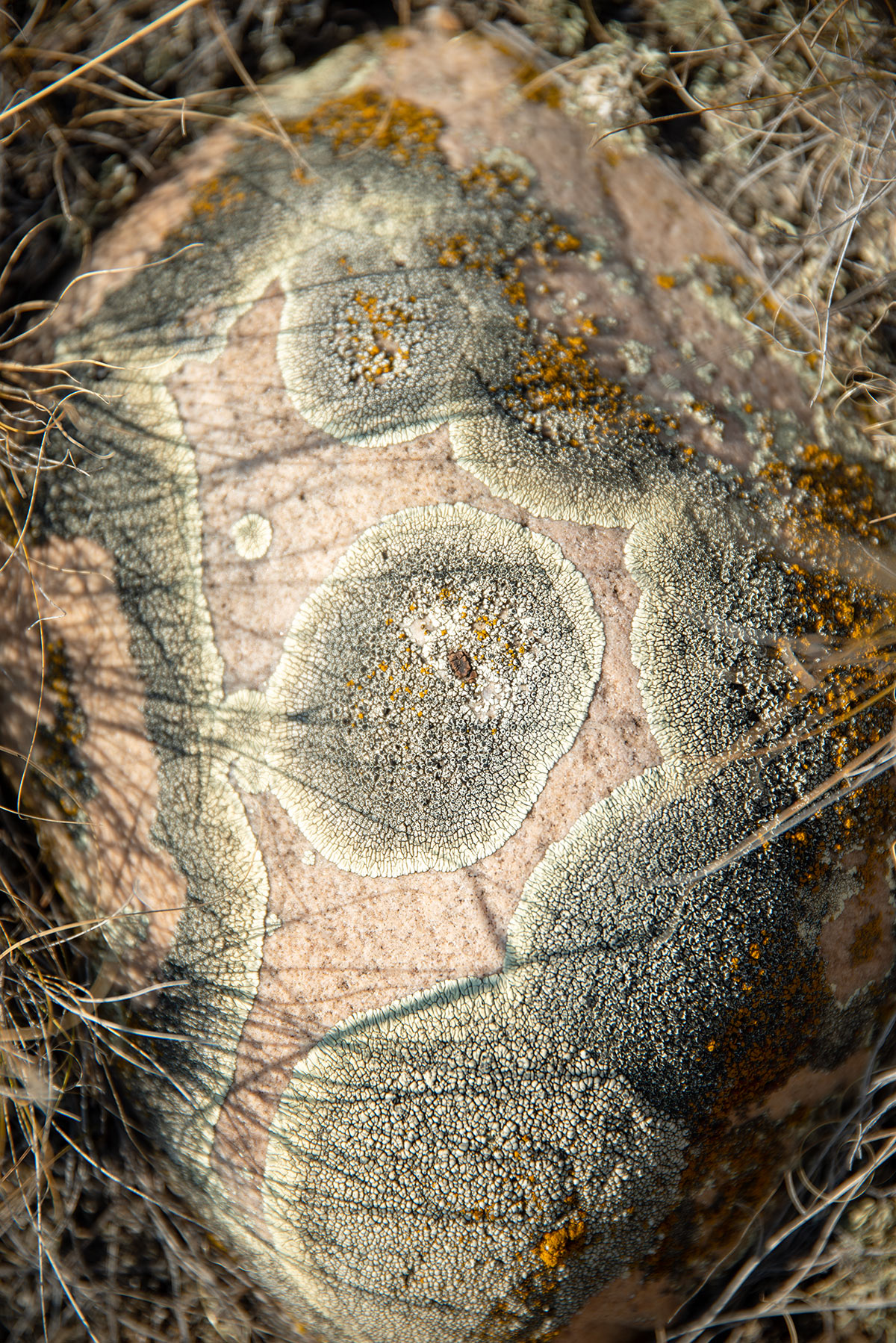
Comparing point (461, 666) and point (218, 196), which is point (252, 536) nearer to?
point (461, 666)

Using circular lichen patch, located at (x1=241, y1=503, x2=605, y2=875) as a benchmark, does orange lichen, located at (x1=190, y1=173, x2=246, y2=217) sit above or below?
above

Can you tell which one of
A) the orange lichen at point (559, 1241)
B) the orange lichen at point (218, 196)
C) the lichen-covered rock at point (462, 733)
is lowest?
the orange lichen at point (559, 1241)

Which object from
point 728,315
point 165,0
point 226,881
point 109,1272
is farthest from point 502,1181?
point 165,0

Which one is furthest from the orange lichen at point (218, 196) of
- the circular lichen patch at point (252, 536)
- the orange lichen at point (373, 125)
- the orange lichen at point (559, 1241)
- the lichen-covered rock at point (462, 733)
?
the orange lichen at point (559, 1241)

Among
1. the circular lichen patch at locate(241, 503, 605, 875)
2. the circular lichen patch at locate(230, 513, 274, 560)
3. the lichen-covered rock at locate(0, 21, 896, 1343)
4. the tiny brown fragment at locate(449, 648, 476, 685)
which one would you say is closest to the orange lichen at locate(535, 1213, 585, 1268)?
the lichen-covered rock at locate(0, 21, 896, 1343)

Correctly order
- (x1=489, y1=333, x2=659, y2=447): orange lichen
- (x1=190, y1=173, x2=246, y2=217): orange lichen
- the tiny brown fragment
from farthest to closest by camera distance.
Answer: (x1=190, y1=173, x2=246, y2=217): orange lichen
(x1=489, y1=333, x2=659, y2=447): orange lichen
the tiny brown fragment

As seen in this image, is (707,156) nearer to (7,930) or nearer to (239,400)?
(239,400)

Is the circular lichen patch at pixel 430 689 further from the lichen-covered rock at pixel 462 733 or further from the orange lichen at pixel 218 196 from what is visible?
the orange lichen at pixel 218 196

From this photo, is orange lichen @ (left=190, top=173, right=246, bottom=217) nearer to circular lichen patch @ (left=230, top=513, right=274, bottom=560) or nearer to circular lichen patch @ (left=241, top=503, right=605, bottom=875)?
circular lichen patch @ (left=230, top=513, right=274, bottom=560)
